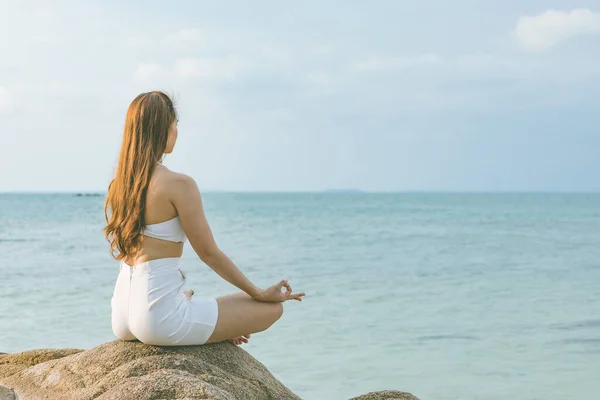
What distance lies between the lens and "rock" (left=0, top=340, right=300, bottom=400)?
11.0 ft

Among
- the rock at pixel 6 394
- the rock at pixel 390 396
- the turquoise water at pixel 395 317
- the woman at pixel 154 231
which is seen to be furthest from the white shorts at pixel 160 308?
the turquoise water at pixel 395 317

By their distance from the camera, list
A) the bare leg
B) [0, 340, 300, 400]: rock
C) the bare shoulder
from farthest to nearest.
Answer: the bare leg → the bare shoulder → [0, 340, 300, 400]: rock

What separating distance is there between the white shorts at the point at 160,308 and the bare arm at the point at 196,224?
0.17m

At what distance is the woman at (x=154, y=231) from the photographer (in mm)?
3785

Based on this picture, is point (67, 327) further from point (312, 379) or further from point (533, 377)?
point (533, 377)

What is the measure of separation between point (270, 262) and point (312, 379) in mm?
10675

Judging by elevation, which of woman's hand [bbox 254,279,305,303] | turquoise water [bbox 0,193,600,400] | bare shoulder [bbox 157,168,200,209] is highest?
bare shoulder [bbox 157,168,200,209]

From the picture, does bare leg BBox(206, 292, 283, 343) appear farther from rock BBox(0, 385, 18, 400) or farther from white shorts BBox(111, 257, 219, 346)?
rock BBox(0, 385, 18, 400)

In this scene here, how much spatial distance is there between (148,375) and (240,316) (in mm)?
737

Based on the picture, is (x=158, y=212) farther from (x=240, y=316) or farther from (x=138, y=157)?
(x=240, y=316)

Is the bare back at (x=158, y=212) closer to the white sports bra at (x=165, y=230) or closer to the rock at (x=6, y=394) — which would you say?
the white sports bra at (x=165, y=230)

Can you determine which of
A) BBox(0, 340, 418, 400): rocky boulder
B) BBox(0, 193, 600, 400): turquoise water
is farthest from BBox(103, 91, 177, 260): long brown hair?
BBox(0, 193, 600, 400): turquoise water

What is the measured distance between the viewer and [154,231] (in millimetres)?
3828

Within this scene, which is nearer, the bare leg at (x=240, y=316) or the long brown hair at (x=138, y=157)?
the long brown hair at (x=138, y=157)
